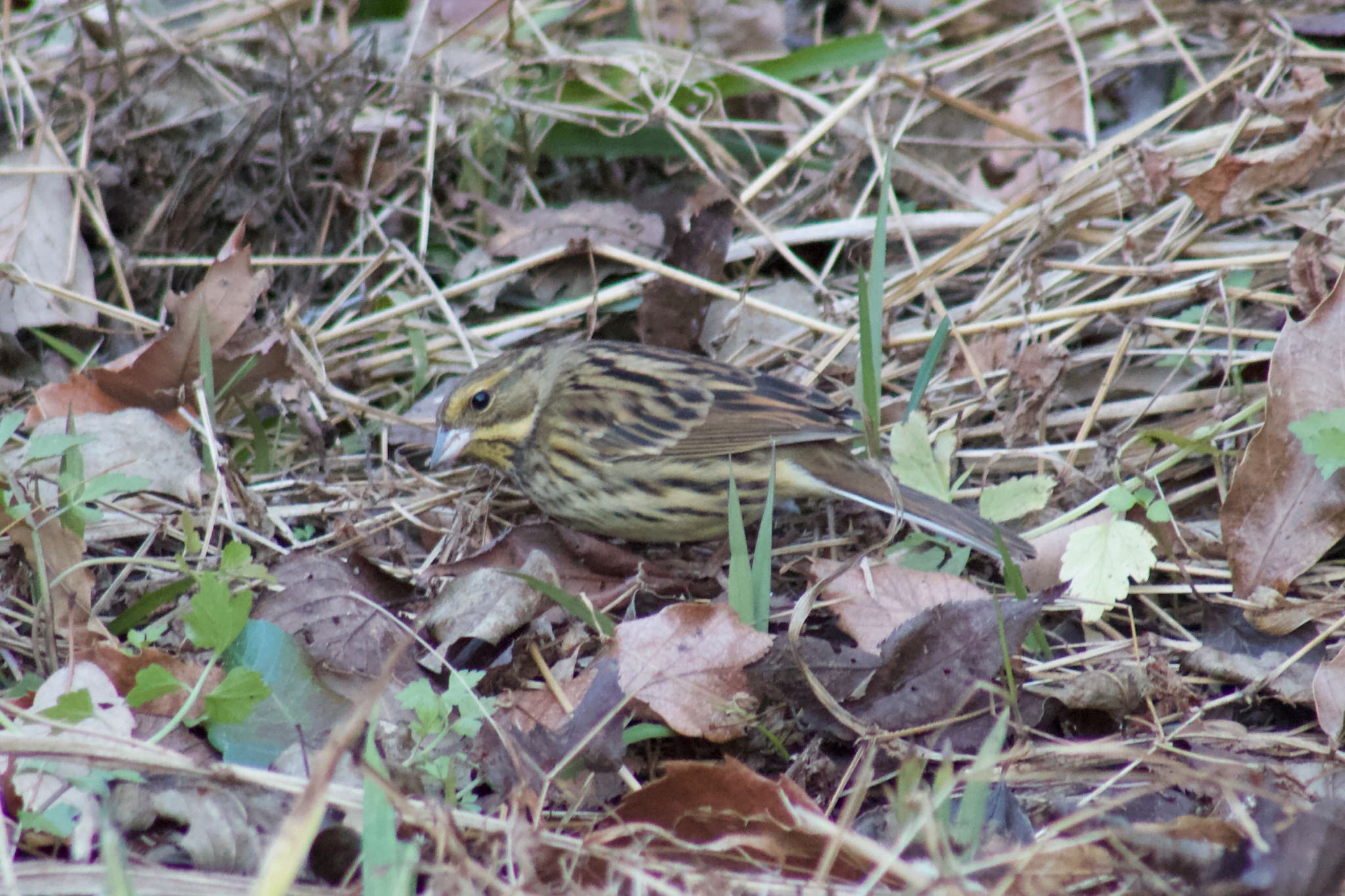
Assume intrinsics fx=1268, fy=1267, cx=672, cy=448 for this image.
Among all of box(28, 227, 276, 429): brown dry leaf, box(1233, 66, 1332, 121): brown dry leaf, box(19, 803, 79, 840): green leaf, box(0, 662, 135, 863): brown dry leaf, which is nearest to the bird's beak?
box(28, 227, 276, 429): brown dry leaf

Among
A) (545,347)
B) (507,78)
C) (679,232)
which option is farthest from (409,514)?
(507,78)

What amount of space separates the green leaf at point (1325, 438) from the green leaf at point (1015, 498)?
0.72 metres

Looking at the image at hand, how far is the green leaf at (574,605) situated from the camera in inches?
132

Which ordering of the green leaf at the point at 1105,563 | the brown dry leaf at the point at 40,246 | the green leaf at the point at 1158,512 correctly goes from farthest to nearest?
the brown dry leaf at the point at 40,246 → the green leaf at the point at 1158,512 → the green leaf at the point at 1105,563

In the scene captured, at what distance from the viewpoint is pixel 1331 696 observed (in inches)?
128

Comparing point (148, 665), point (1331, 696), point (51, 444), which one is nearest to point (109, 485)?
point (51, 444)

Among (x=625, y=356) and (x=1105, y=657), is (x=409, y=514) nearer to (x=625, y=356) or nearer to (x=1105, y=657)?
(x=625, y=356)

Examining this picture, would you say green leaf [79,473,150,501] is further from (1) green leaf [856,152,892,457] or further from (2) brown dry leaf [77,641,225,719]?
(1) green leaf [856,152,892,457]

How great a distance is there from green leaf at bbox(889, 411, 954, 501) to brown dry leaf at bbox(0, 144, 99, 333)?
3.05 metres

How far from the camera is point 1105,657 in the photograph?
3.55 m

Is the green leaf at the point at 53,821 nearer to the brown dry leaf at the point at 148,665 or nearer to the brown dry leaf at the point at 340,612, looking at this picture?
the brown dry leaf at the point at 148,665

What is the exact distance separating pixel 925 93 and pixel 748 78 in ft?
2.62

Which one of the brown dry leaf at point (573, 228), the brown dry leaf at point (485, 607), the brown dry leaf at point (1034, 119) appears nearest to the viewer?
the brown dry leaf at point (485, 607)

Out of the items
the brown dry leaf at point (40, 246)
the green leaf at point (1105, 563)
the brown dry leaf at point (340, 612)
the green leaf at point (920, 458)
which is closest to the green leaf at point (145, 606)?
the brown dry leaf at point (340, 612)
